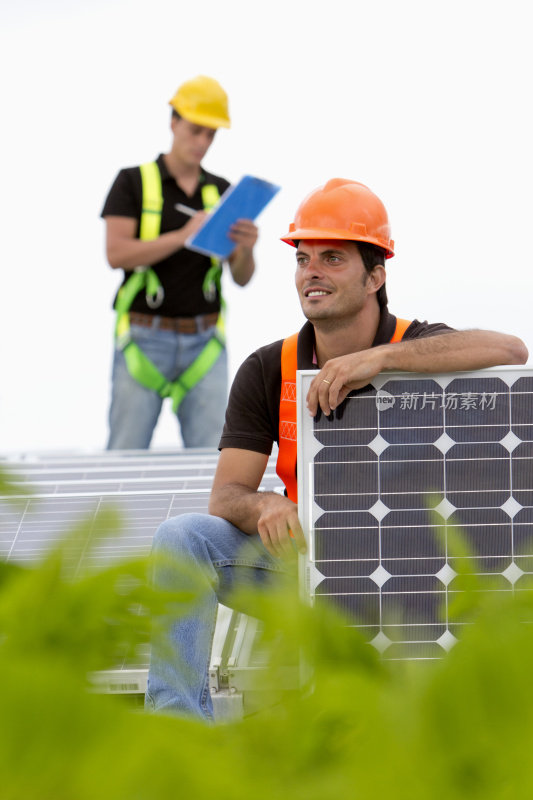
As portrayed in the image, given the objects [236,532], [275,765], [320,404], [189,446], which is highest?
[275,765]

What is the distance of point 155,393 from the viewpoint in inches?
212

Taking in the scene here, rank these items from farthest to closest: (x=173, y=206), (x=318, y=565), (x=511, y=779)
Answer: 1. (x=173, y=206)
2. (x=318, y=565)
3. (x=511, y=779)

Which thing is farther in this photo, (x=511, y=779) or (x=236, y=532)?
(x=236, y=532)

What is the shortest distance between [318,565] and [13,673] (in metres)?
2.13

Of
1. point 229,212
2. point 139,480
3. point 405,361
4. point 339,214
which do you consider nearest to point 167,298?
point 229,212

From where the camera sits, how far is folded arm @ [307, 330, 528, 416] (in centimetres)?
248

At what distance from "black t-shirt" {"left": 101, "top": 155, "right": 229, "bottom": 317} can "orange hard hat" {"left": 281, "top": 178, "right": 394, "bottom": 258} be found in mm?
2245

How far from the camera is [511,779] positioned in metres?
0.37

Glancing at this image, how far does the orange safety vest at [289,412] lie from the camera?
2.99 m

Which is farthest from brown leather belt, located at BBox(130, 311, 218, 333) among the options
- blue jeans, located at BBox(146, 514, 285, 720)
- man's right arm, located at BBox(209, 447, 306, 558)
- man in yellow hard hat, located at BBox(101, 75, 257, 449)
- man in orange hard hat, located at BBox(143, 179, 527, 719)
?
blue jeans, located at BBox(146, 514, 285, 720)

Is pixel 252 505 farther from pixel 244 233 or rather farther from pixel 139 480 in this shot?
pixel 244 233

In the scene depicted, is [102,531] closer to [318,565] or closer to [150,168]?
[318,565]

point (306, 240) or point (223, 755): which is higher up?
point (223, 755)

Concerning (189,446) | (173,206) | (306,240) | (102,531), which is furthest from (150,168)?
(102,531)
